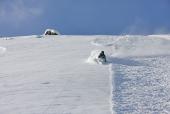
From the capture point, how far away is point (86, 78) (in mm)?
24281

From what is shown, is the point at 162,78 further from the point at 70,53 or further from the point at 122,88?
the point at 70,53

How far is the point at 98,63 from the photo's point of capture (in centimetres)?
2858

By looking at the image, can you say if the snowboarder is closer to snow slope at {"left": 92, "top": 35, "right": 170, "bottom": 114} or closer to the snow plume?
snow slope at {"left": 92, "top": 35, "right": 170, "bottom": 114}

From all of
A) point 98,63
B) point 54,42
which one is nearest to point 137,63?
point 98,63

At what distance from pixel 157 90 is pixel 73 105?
447cm

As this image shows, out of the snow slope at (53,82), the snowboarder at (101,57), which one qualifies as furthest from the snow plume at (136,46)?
the snowboarder at (101,57)

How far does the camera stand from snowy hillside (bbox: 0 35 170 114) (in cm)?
1883

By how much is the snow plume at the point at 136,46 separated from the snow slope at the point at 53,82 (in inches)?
66.7

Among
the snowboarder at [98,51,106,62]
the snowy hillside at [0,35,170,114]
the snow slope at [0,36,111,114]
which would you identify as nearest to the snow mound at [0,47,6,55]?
the snowy hillside at [0,35,170,114]

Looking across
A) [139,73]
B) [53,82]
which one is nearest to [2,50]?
[139,73]

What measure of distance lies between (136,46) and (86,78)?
13041 mm

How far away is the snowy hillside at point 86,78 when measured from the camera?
61.8 feet

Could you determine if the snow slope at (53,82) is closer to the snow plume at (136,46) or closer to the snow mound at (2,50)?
the snow mound at (2,50)

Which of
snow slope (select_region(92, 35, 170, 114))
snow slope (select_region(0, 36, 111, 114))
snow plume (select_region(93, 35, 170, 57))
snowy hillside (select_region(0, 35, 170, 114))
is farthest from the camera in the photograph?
snow plume (select_region(93, 35, 170, 57))
